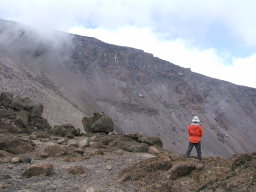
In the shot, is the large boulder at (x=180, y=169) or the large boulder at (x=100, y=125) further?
the large boulder at (x=100, y=125)

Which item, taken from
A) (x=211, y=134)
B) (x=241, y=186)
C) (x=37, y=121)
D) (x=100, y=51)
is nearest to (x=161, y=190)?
(x=241, y=186)

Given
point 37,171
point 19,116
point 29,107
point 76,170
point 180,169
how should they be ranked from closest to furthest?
1. point 180,169
2. point 37,171
3. point 76,170
4. point 19,116
5. point 29,107

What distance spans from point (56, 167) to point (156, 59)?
11469cm

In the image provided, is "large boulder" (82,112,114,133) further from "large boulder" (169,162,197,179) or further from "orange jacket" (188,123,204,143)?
"large boulder" (169,162,197,179)

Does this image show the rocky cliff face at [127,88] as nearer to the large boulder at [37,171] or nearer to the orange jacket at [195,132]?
the orange jacket at [195,132]

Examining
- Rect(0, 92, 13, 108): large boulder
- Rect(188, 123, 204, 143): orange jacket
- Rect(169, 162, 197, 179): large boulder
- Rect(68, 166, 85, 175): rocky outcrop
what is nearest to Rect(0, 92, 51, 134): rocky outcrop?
Rect(0, 92, 13, 108): large boulder

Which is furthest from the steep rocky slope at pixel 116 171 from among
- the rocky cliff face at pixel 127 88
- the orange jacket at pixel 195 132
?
the rocky cliff face at pixel 127 88

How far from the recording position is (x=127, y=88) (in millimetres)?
108000

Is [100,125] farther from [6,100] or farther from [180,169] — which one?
[180,169]

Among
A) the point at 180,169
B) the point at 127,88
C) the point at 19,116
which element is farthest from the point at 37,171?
the point at 127,88

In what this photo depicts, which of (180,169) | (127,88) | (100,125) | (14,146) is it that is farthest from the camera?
(127,88)

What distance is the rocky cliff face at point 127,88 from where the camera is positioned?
8456cm

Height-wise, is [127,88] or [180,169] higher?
[127,88]

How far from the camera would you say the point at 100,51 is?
118 m
